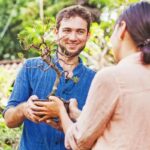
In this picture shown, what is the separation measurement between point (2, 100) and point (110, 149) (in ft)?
8.01

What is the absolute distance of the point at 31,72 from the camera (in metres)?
2.77

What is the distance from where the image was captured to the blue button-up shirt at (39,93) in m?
2.73

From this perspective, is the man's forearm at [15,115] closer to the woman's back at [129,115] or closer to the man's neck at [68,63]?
the man's neck at [68,63]

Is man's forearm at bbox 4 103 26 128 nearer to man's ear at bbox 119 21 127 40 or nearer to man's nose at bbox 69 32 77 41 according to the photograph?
man's nose at bbox 69 32 77 41

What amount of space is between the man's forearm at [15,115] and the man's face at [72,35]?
399 mm

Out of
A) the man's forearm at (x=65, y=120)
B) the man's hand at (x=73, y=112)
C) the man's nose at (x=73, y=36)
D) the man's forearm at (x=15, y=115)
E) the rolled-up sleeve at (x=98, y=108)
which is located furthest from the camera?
the man's nose at (x=73, y=36)

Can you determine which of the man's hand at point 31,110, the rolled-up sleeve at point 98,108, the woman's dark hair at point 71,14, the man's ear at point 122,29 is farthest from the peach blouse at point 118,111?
the woman's dark hair at point 71,14

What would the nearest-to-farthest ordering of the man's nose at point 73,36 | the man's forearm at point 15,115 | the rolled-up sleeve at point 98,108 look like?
the rolled-up sleeve at point 98,108
the man's forearm at point 15,115
the man's nose at point 73,36

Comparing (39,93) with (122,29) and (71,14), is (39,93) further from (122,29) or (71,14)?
(122,29)

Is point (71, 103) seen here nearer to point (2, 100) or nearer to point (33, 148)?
point (33, 148)

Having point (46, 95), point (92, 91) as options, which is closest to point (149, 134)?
point (92, 91)

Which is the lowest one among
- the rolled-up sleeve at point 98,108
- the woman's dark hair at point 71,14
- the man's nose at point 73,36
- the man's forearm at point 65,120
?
the man's forearm at point 65,120

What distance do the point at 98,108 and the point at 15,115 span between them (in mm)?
738

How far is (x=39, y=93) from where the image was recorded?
2.75 metres
